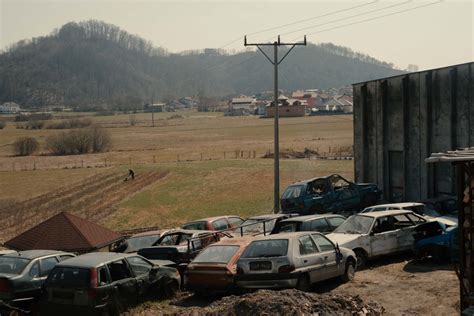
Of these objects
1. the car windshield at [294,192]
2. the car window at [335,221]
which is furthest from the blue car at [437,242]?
the car windshield at [294,192]

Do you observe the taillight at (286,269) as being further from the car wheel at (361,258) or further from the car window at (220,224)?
the car window at (220,224)

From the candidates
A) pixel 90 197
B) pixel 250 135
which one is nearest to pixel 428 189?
pixel 90 197

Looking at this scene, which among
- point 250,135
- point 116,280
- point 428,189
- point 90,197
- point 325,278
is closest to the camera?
point 116,280

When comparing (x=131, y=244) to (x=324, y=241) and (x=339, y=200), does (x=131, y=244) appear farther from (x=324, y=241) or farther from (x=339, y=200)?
(x=339, y=200)

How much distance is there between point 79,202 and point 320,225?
1130 inches

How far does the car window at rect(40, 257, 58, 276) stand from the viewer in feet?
42.0

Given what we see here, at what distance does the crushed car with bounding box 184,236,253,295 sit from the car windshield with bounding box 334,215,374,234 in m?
3.36

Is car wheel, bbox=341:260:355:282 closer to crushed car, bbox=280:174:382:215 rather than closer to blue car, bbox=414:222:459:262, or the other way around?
blue car, bbox=414:222:459:262

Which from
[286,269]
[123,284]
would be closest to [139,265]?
[123,284]

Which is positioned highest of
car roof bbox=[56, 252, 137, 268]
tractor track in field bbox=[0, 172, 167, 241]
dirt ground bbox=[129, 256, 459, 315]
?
car roof bbox=[56, 252, 137, 268]

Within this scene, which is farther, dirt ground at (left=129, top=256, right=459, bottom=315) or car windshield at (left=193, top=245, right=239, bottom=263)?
car windshield at (left=193, top=245, right=239, bottom=263)

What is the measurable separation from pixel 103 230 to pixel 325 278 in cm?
807

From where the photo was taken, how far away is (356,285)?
1304cm

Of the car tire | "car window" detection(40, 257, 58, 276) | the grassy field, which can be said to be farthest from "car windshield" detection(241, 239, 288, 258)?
the grassy field
